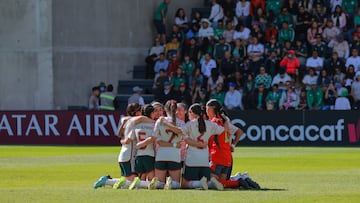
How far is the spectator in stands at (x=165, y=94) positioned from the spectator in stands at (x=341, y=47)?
6.17 m

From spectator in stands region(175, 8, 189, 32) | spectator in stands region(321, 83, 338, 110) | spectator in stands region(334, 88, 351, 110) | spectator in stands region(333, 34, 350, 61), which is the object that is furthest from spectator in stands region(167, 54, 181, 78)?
spectator in stands region(334, 88, 351, 110)

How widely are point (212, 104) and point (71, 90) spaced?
954 inches

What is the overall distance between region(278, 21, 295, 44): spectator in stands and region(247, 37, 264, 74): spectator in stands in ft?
2.74

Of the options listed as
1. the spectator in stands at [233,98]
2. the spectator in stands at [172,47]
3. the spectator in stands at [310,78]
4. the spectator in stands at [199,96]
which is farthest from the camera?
the spectator in stands at [172,47]

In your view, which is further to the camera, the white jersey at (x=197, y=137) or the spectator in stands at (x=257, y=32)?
the spectator in stands at (x=257, y=32)

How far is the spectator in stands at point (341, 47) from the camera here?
38.9m

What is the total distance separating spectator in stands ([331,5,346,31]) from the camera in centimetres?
3978

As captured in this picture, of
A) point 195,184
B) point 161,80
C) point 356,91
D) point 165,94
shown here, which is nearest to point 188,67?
point 161,80

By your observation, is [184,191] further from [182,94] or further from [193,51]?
[193,51]

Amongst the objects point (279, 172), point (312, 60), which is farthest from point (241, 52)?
point (279, 172)

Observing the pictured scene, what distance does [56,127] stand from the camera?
125 ft

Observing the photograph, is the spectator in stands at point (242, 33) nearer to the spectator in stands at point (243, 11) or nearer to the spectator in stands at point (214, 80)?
the spectator in stands at point (243, 11)

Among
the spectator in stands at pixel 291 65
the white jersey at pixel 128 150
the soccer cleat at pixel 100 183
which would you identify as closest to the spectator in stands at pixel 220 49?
the spectator in stands at pixel 291 65

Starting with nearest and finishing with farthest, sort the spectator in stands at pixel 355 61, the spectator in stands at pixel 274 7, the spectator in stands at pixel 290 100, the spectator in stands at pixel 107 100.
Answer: the spectator in stands at pixel 290 100 → the spectator in stands at pixel 355 61 → the spectator in stands at pixel 107 100 → the spectator in stands at pixel 274 7
